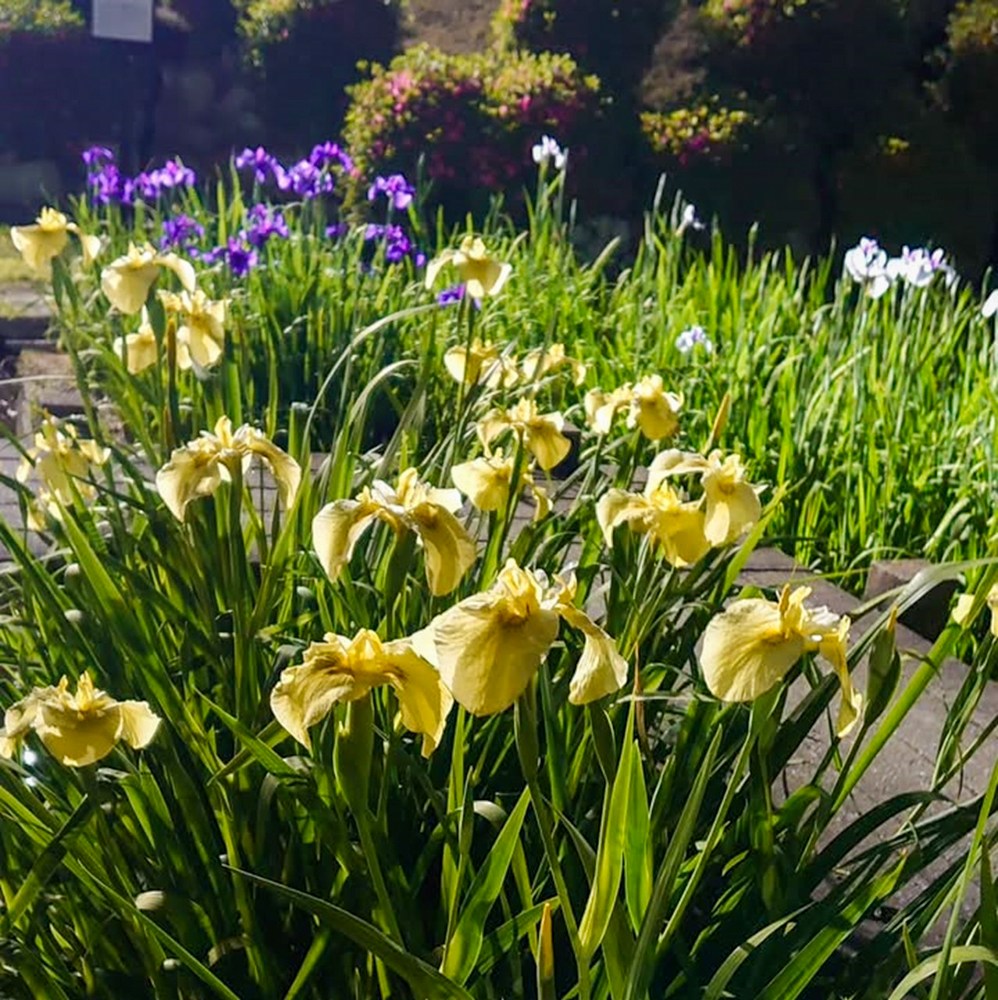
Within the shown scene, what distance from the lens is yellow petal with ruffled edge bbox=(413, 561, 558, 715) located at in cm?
79

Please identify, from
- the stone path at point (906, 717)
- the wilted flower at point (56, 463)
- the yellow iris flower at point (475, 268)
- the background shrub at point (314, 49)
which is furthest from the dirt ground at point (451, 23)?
the wilted flower at point (56, 463)

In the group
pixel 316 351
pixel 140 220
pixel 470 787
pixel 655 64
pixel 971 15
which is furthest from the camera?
pixel 655 64

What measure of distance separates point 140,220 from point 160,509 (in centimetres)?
260

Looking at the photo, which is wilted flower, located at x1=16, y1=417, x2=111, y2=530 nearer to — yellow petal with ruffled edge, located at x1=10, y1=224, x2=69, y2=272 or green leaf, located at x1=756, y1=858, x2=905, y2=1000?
yellow petal with ruffled edge, located at x1=10, y1=224, x2=69, y2=272

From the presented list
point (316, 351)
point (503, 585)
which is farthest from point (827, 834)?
point (316, 351)

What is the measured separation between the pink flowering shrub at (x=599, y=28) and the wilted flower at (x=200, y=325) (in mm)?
5647

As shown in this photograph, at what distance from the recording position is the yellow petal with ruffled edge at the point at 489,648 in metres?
0.79

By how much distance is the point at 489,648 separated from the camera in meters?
0.80

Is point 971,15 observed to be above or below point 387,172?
above

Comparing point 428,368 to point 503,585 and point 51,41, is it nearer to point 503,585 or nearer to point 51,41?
point 503,585

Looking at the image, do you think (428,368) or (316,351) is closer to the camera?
(428,368)

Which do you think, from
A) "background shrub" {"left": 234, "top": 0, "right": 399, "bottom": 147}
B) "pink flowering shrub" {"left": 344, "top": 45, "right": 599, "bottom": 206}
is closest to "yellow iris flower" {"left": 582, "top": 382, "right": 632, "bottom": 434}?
"pink flowering shrub" {"left": 344, "top": 45, "right": 599, "bottom": 206}

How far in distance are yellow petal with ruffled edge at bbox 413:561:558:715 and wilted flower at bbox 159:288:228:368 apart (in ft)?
3.55

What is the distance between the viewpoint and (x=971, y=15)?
21.3 feet
